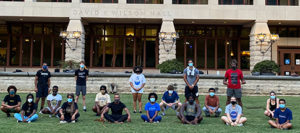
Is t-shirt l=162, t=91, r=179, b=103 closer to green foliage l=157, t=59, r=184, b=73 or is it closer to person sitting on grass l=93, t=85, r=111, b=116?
person sitting on grass l=93, t=85, r=111, b=116

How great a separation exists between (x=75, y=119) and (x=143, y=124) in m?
2.20

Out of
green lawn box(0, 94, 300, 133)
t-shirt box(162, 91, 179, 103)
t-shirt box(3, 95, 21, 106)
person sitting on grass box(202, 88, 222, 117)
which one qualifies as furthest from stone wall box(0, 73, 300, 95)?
green lawn box(0, 94, 300, 133)

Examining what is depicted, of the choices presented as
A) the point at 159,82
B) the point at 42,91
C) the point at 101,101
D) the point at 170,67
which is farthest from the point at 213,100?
the point at 170,67

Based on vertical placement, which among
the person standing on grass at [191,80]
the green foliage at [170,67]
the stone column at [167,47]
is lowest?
the person standing on grass at [191,80]

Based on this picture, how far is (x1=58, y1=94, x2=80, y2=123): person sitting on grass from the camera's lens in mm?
9703

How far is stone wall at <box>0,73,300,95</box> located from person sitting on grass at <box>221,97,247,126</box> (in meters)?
10.0

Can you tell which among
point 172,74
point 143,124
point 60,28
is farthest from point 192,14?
point 143,124

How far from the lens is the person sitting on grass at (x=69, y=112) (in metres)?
9.70

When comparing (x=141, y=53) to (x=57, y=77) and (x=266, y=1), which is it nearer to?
(x=57, y=77)

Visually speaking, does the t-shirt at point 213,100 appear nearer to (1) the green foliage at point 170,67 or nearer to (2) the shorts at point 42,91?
(2) the shorts at point 42,91

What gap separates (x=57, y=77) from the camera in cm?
1988

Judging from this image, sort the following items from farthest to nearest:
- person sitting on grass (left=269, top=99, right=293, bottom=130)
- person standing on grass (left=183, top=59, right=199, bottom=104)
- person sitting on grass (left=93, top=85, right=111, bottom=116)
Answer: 1. person standing on grass (left=183, top=59, right=199, bottom=104)
2. person sitting on grass (left=93, top=85, right=111, bottom=116)
3. person sitting on grass (left=269, top=99, right=293, bottom=130)

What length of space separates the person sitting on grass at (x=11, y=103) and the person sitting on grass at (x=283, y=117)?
8.41 m

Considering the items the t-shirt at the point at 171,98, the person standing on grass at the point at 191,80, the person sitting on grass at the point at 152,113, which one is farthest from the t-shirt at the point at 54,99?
the person standing on grass at the point at 191,80
